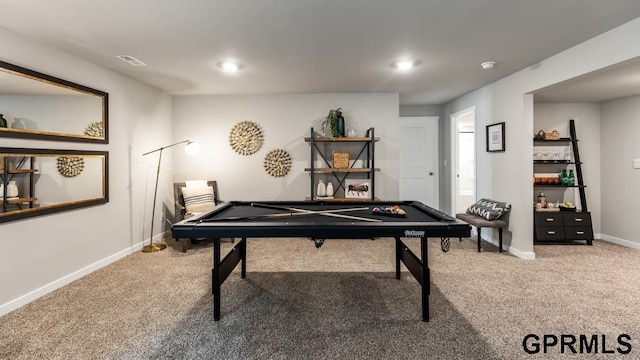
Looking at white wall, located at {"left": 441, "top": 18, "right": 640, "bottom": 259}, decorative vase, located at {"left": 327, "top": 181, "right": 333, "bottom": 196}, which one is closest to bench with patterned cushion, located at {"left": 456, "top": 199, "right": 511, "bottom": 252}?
white wall, located at {"left": 441, "top": 18, "right": 640, "bottom": 259}

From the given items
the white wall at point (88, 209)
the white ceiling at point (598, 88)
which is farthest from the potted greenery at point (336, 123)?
the white wall at point (88, 209)

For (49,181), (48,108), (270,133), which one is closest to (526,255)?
(270,133)

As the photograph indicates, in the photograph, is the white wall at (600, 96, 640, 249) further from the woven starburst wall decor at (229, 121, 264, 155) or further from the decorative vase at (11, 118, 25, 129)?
the decorative vase at (11, 118, 25, 129)

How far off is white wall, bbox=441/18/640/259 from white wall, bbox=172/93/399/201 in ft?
4.11

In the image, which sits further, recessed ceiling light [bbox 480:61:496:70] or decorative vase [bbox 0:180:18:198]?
recessed ceiling light [bbox 480:61:496:70]

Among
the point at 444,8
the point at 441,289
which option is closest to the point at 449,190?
the point at 441,289

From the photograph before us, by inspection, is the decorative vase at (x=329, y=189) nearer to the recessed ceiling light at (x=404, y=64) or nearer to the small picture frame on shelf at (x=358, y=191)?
the small picture frame on shelf at (x=358, y=191)

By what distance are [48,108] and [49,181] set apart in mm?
663

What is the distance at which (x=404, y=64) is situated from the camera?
325 cm

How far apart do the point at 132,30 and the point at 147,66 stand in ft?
3.21

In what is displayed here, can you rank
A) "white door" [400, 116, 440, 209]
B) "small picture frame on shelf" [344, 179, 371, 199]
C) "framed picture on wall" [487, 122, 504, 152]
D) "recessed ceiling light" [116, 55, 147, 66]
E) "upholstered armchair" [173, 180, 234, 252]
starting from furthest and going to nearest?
"white door" [400, 116, 440, 209] < "small picture frame on shelf" [344, 179, 371, 199] < "upholstered armchair" [173, 180, 234, 252] < "framed picture on wall" [487, 122, 504, 152] < "recessed ceiling light" [116, 55, 147, 66]

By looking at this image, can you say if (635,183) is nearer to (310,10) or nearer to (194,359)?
(310,10)

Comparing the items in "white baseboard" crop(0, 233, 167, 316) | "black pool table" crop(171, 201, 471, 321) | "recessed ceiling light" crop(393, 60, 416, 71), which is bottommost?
"white baseboard" crop(0, 233, 167, 316)

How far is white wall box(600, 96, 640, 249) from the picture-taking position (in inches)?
161
